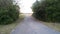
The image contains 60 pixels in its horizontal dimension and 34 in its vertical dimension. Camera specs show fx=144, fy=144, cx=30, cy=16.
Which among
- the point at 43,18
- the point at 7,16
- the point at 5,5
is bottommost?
the point at 43,18

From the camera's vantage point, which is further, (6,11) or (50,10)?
(50,10)

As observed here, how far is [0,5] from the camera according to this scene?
2259 cm

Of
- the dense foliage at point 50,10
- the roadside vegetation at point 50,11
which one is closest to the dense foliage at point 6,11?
the roadside vegetation at point 50,11

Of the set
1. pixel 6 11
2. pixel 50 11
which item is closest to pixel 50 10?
pixel 50 11

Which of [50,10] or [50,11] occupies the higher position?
[50,10]

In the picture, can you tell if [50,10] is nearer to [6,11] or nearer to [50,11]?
[50,11]

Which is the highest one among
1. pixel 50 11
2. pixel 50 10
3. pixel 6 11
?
pixel 6 11

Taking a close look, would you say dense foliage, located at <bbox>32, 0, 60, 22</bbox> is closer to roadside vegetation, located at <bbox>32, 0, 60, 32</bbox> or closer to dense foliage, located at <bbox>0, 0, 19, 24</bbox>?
roadside vegetation, located at <bbox>32, 0, 60, 32</bbox>

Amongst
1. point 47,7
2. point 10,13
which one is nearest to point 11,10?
point 10,13

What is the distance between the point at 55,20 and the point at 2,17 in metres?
9.57

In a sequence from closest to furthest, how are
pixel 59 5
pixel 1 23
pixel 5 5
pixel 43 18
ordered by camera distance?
pixel 1 23, pixel 5 5, pixel 59 5, pixel 43 18

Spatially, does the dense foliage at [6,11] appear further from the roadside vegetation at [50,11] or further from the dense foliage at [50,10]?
the dense foliage at [50,10]

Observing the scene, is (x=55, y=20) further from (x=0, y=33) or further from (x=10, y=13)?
(x=0, y=33)

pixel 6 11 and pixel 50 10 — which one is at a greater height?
pixel 6 11
